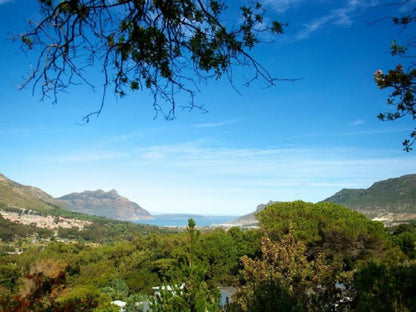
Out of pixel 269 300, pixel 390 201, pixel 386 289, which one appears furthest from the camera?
pixel 390 201

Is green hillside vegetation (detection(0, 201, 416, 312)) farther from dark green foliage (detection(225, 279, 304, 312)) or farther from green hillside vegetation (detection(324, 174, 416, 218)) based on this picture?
green hillside vegetation (detection(324, 174, 416, 218))

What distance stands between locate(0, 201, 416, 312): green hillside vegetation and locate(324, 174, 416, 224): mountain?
271ft

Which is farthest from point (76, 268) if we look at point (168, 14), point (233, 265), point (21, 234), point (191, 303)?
point (21, 234)

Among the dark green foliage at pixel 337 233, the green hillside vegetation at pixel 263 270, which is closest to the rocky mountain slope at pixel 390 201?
the green hillside vegetation at pixel 263 270

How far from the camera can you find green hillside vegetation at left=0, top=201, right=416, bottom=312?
6266mm

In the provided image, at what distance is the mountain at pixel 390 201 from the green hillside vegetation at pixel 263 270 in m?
82.6

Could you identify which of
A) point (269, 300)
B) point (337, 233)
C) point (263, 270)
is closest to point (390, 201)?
point (337, 233)

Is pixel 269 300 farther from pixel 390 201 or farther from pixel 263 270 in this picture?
pixel 390 201

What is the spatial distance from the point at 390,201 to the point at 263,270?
127 m

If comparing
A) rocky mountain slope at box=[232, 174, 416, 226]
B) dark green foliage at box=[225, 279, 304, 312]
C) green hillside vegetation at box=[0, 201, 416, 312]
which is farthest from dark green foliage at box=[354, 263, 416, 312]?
rocky mountain slope at box=[232, 174, 416, 226]

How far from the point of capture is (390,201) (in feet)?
380

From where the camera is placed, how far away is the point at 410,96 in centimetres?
259

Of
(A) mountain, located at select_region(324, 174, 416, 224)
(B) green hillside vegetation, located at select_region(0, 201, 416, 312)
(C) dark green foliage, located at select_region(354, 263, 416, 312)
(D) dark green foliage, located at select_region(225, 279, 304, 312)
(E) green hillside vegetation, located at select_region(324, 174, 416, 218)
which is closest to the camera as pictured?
(C) dark green foliage, located at select_region(354, 263, 416, 312)

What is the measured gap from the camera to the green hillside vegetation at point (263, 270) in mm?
6266
